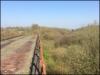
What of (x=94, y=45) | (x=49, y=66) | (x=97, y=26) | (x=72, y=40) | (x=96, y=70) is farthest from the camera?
Result: (x=72, y=40)

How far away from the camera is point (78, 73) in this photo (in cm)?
1794

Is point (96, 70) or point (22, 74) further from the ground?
point (22, 74)

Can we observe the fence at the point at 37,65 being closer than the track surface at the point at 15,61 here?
No

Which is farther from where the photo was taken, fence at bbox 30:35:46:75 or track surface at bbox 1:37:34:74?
fence at bbox 30:35:46:75

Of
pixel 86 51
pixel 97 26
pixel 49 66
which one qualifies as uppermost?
pixel 97 26

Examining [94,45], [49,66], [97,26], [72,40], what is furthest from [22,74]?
[72,40]

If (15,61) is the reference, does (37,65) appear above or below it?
below

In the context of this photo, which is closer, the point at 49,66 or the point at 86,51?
the point at 86,51

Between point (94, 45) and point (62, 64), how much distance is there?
360cm

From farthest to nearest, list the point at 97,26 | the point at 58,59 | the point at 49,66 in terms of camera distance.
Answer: the point at 97,26 → the point at 58,59 → the point at 49,66

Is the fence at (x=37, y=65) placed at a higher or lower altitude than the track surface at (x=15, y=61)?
lower

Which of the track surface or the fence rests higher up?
the track surface

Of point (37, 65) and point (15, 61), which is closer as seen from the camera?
point (15, 61)

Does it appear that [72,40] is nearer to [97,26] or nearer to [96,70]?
[97,26]
